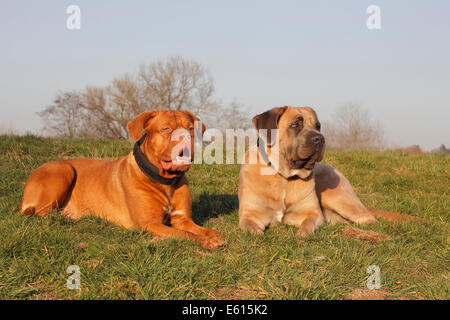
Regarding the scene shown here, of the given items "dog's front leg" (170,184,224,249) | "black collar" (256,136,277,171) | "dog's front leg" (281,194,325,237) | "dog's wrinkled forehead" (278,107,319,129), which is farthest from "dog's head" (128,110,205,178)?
"dog's front leg" (281,194,325,237)

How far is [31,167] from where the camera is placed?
7703mm

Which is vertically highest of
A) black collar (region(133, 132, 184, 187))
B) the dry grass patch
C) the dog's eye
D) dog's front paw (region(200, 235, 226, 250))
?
the dog's eye

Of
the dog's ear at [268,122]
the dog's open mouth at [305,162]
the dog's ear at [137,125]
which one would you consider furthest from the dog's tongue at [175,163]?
the dog's open mouth at [305,162]

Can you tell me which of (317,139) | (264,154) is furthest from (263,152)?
(317,139)

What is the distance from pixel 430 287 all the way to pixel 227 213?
10.1 ft

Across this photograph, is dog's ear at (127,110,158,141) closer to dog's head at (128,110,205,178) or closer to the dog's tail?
dog's head at (128,110,205,178)

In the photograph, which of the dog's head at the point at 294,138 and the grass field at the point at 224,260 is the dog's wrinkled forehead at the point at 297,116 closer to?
the dog's head at the point at 294,138

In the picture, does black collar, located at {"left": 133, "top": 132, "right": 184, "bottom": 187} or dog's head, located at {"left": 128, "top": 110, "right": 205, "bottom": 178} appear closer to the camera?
dog's head, located at {"left": 128, "top": 110, "right": 205, "bottom": 178}

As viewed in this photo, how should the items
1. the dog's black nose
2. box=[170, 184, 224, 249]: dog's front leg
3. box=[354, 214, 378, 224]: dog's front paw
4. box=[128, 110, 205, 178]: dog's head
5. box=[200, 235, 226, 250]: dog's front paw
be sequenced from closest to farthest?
box=[200, 235, 226, 250]: dog's front paw
box=[128, 110, 205, 178]: dog's head
box=[170, 184, 224, 249]: dog's front leg
the dog's black nose
box=[354, 214, 378, 224]: dog's front paw

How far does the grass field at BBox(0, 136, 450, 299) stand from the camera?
2744 millimetres

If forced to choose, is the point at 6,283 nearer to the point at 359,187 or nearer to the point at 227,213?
the point at 227,213

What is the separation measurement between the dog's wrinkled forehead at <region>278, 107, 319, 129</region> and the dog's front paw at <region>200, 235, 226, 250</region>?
1.74 meters

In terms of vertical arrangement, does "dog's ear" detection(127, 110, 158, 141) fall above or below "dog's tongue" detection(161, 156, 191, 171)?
above
